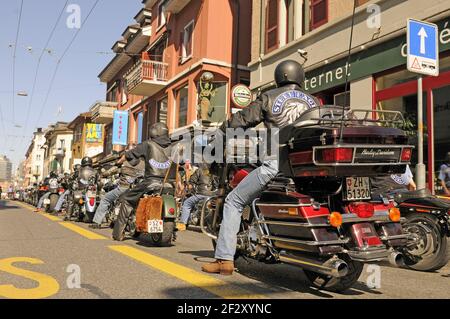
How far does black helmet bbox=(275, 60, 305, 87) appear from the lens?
4.12m

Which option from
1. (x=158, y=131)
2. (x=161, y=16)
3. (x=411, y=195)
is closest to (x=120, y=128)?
(x=161, y=16)

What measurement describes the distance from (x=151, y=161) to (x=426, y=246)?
394 cm

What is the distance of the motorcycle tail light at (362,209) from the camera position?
11.1 ft

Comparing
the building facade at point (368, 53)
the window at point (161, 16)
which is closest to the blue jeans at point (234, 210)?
the building facade at point (368, 53)

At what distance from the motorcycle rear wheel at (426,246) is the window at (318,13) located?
9.16 m

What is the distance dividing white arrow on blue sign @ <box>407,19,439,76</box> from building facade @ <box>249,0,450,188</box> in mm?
1209

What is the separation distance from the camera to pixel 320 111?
3.63 m

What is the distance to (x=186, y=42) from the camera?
856 inches

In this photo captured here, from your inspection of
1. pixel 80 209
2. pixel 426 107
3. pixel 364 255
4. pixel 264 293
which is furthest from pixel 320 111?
pixel 80 209

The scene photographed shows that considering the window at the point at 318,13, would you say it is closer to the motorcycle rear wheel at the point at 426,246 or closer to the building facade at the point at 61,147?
the motorcycle rear wheel at the point at 426,246

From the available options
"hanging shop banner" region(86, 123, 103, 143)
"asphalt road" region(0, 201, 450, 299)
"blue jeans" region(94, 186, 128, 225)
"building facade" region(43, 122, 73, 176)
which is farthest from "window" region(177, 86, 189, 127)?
"building facade" region(43, 122, 73, 176)

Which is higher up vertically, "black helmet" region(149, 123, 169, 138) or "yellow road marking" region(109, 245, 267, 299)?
"black helmet" region(149, 123, 169, 138)

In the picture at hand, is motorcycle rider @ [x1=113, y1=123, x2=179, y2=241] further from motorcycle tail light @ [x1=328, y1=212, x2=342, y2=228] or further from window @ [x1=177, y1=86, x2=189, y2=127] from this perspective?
window @ [x1=177, y1=86, x2=189, y2=127]

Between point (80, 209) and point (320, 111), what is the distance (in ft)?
29.8
